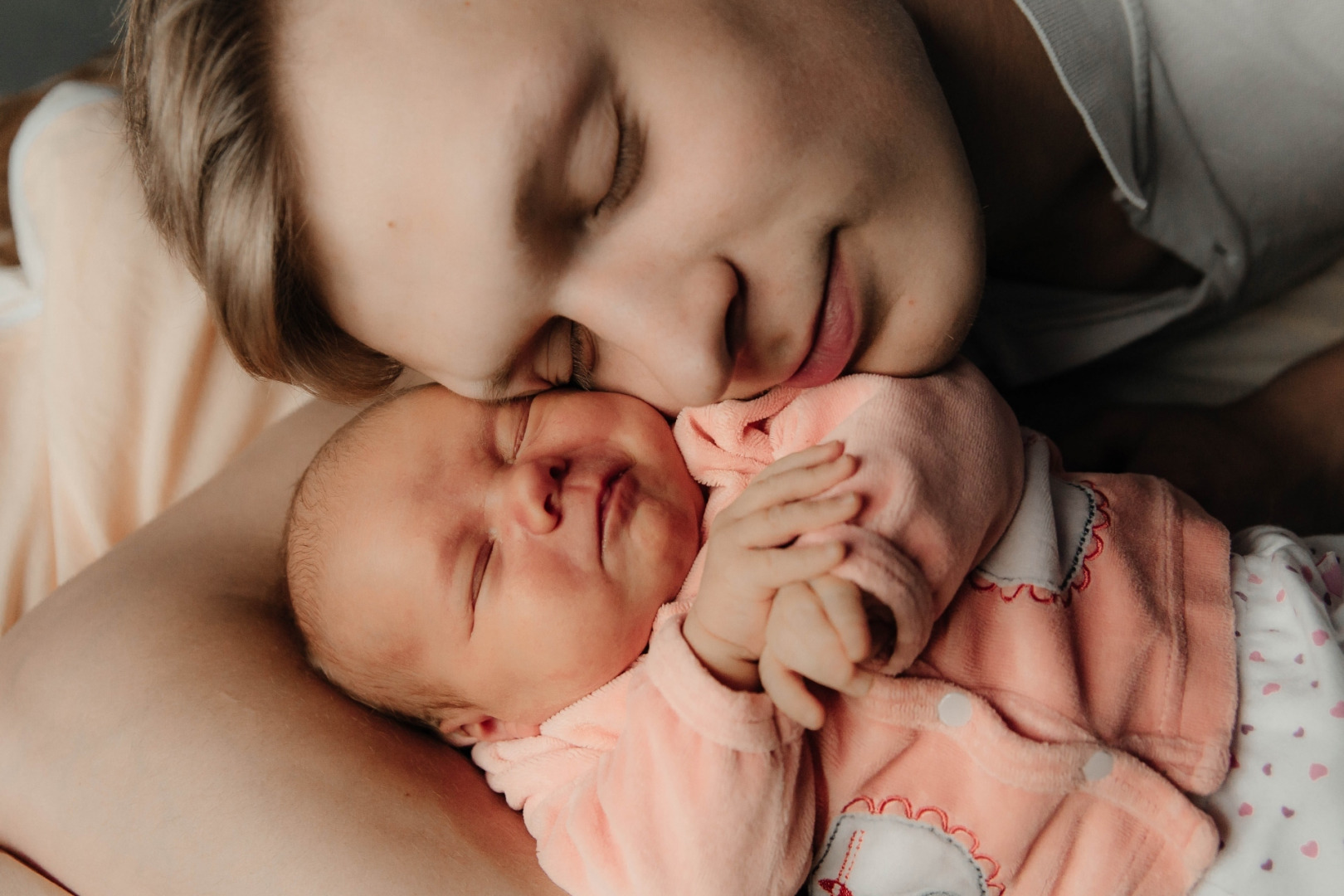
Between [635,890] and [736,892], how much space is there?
10 centimetres

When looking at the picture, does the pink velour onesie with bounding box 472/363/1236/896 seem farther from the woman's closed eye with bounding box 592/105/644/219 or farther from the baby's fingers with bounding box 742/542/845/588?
the woman's closed eye with bounding box 592/105/644/219

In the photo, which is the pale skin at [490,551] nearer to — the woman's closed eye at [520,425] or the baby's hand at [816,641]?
the woman's closed eye at [520,425]

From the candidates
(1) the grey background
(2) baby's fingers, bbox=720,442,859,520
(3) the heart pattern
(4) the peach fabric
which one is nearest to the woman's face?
(2) baby's fingers, bbox=720,442,859,520

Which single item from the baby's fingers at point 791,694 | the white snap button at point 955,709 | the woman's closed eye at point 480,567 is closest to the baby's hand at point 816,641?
the baby's fingers at point 791,694

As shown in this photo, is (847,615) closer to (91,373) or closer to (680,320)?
(680,320)

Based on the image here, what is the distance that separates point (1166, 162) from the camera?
131 centimetres

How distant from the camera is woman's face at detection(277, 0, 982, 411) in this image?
0.78 meters

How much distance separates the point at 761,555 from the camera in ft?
2.67

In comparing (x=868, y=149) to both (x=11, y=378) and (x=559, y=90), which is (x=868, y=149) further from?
(x=11, y=378)

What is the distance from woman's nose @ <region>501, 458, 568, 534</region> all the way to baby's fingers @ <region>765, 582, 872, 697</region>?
367 millimetres

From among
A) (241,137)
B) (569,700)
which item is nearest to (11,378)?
(241,137)

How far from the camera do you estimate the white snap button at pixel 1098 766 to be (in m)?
0.91

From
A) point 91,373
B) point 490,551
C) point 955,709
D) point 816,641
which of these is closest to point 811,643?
point 816,641

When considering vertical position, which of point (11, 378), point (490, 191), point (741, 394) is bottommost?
point (11, 378)
